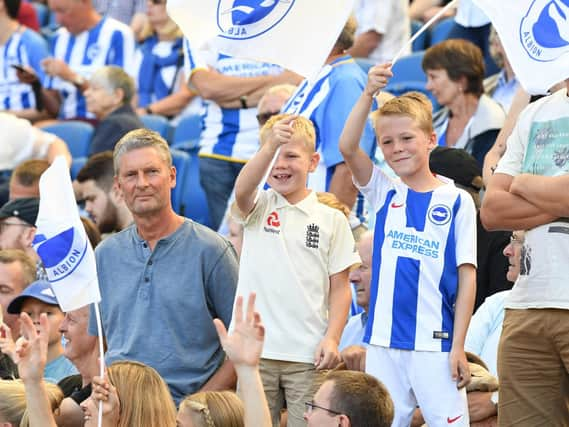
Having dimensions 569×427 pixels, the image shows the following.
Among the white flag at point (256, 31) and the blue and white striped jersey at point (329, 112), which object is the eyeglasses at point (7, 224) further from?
the white flag at point (256, 31)

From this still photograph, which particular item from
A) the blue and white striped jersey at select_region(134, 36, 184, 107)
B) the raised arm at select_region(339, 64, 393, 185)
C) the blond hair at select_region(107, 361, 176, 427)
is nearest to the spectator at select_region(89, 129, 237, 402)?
the blond hair at select_region(107, 361, 176, 427)

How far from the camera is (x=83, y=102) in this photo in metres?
11.1

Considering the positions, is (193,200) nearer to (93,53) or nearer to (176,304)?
(93,53)

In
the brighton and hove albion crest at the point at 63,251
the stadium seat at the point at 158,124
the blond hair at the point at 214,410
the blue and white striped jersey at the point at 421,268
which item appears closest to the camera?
the blond hair at the point at 214,410

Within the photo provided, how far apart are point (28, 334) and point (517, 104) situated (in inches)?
110

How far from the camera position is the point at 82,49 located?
1132 centimetres

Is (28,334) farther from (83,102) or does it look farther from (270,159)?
(83,102)

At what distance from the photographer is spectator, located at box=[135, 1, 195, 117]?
11.0m

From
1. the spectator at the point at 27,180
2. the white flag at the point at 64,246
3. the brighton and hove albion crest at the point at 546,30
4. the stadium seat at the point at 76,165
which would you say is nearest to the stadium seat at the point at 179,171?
the stadium seat at the point at 76,165

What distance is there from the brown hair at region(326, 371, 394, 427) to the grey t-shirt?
3.75 ft

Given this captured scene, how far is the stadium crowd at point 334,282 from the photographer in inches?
185

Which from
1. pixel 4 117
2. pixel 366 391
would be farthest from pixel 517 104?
pixel 4 117

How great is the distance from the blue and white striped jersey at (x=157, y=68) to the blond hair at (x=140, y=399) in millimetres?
6344

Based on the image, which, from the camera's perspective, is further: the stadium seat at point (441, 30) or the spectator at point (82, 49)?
the spectator at point (82, 49)
